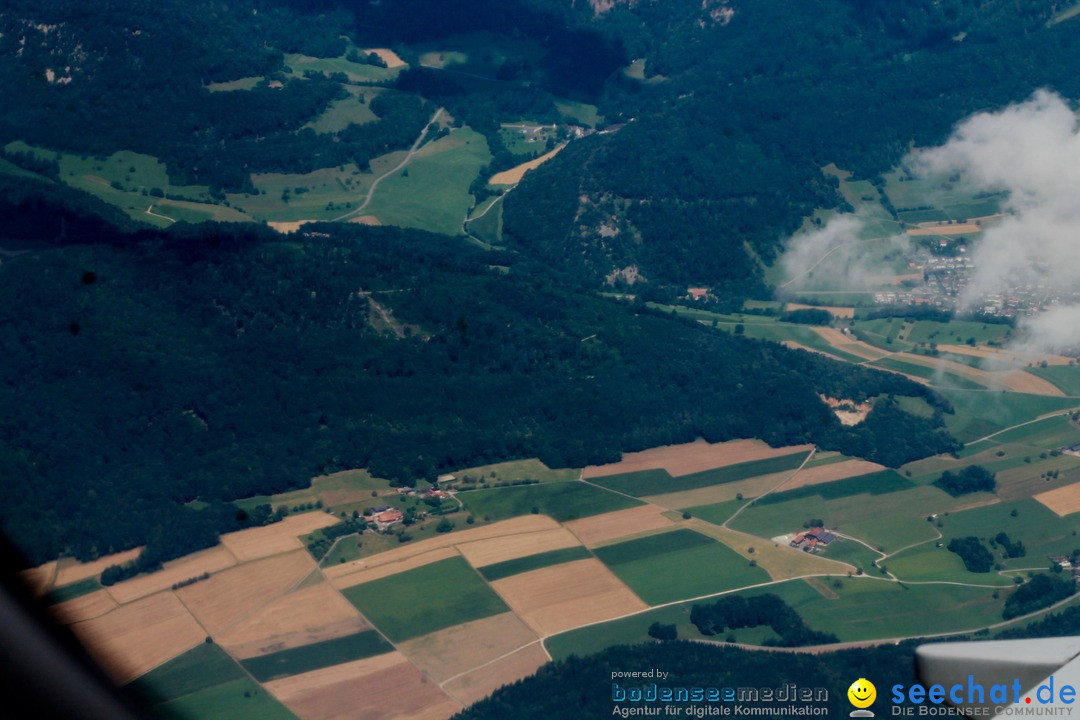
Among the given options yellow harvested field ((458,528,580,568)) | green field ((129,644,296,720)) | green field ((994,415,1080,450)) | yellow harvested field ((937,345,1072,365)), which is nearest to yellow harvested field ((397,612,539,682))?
yellow harvested field ((458,528,580,568))

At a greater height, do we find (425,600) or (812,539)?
(812,539)

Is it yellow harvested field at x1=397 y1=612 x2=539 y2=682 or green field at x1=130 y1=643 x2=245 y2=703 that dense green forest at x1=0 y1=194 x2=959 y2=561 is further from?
yellow harvested field at x1=397 y1=612 x2=539 y2=682

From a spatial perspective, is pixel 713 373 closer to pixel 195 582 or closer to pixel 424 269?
pixel 424 269

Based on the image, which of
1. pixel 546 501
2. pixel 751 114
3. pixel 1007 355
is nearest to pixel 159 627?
pixel 546 501

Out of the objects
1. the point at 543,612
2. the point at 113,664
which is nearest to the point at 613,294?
the point at 543,612

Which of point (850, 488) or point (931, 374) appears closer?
point (850, 488)

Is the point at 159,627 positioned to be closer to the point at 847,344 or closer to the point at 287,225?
the point at 847,344

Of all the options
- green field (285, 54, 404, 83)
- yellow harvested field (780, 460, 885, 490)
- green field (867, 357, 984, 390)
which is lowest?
yellow harvested field (780, 460, 885, 490)
